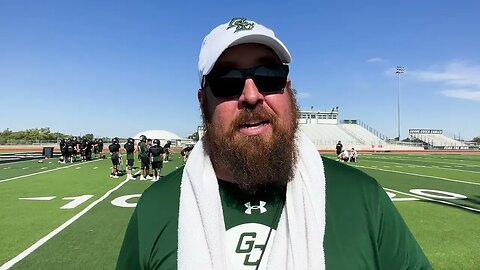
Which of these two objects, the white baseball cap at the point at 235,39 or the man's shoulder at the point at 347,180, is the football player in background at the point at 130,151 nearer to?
the white baseball cap at the point at 235,39

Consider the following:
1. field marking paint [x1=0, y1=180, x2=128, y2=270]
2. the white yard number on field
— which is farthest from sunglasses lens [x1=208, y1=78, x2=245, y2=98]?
the white yard number on field

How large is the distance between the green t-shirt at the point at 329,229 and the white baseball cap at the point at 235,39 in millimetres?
582

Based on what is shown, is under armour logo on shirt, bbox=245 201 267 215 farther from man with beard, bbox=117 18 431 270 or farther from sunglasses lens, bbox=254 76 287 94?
sunglasses lens, bbox=254 76 287 94

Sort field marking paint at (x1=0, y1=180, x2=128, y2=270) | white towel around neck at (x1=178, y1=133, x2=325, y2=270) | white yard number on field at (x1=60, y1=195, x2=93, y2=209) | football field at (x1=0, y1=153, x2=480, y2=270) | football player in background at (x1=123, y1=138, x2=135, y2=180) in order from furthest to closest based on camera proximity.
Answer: football player in background at (x1=123, y1=138, x2=135, y2=180)
white yard number on field at (x1=60, y1=195, x2=93, y2=209)
football field at (x1=0, y1=153, x2=480, y2=270)
field marking paint at (x1=0, y1=180, x2=128, y2=270)
white towel around neck at (x1=178, y1=133, x2=325, y2=270)

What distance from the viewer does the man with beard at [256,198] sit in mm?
1671

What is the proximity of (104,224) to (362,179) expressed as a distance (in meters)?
7.48

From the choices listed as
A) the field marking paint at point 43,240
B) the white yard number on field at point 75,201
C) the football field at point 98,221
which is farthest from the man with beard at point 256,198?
the white yard number on field at point 75,201

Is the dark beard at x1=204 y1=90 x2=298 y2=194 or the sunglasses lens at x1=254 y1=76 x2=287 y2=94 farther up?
the sunglasses lens at x1=254 y1=76 x2=287 y2=94

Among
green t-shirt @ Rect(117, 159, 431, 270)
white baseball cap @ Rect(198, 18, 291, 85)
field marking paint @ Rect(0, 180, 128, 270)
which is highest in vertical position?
white baseball cap @ Rect(198, 18, 291, 85)

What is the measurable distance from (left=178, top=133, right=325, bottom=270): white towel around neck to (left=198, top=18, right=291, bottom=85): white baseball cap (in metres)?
0.49

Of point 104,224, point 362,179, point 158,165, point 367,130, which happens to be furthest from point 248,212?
point 367,130

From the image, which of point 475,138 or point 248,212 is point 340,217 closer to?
point 248,212

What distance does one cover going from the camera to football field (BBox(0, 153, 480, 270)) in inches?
236

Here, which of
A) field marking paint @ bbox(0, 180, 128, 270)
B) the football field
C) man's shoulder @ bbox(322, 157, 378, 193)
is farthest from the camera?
the football field
